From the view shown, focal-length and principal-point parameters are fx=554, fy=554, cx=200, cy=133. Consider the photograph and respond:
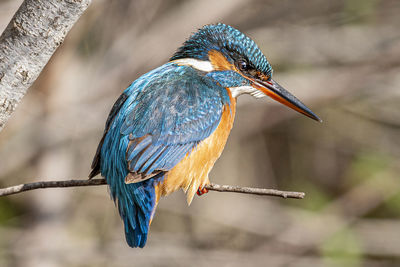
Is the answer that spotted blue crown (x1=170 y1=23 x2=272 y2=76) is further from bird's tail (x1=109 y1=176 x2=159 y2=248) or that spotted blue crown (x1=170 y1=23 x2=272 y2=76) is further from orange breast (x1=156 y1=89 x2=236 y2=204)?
bird's tail (x1=109 y1=176 x2=159 y2=248)

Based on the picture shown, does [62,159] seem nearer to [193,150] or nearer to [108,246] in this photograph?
[108,246]

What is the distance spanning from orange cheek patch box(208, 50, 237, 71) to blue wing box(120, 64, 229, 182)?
6.8 inches

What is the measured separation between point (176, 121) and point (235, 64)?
0.56m

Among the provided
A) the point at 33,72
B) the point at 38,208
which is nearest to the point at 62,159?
the point at 38,208

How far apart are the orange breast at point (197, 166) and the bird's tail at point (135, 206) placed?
0.30ft

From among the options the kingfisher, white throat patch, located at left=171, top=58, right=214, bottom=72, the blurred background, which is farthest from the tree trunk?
the blurred background

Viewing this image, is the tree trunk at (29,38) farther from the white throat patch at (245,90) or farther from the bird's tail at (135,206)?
the white throat patch at (245,90)

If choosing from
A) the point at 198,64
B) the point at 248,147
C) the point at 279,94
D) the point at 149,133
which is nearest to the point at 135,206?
the point at 149,133

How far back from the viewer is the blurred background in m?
5.36

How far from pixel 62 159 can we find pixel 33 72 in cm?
399

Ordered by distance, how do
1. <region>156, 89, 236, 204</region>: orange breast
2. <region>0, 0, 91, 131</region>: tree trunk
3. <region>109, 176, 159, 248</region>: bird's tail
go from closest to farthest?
<region>0, 0, 91, 131</region>: tree trunk → <region>109, 176, 159, 248</region>: bird's tail → <region>156, 89, 236, 204</region>: orange breast

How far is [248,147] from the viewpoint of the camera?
20.2ft

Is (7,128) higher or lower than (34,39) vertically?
lower

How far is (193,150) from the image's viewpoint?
8.05 ft
